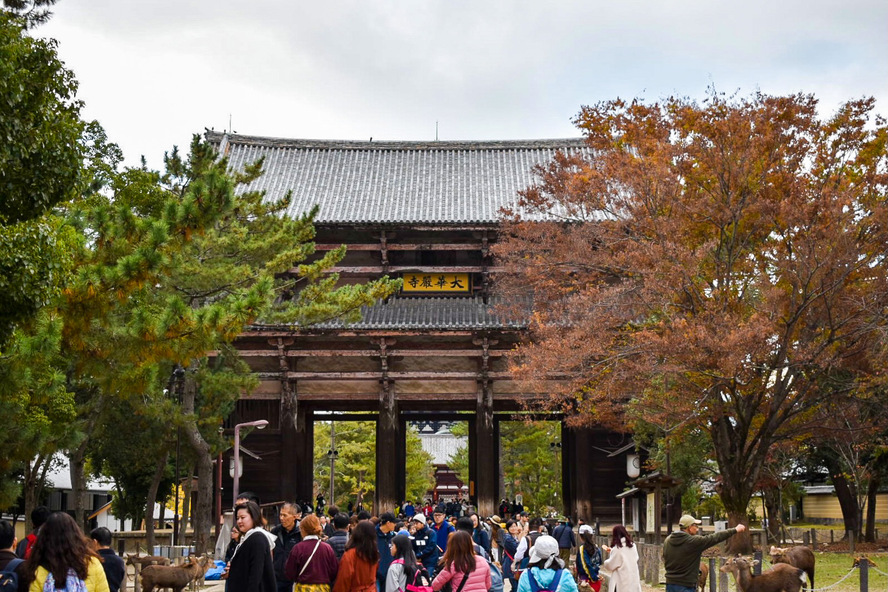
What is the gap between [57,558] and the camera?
249 inches

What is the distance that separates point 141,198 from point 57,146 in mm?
11087

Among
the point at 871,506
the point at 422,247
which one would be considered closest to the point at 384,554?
the point at 422,247

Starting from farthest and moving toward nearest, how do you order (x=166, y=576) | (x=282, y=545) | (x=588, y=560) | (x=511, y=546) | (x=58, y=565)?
(x=166, y=576), (x=511, y=546), (x=588, y=560), (x=282, y=545), (x=58, y=565)

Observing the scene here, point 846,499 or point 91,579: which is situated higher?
point 91,579

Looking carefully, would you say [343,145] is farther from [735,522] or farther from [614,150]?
[735,522]

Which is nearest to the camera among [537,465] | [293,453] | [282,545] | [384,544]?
[282,545]

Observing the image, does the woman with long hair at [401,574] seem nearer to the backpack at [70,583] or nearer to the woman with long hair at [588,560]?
the backpack at [70,583]

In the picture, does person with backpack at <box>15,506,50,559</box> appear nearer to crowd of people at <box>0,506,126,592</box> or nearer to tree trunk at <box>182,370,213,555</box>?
crowd of people at <box>0,506,126,592</box>

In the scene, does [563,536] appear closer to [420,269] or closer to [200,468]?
[200,468]

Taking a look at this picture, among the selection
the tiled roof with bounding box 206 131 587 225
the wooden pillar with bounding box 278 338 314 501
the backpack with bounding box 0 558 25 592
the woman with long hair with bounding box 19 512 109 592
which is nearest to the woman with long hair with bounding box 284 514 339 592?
the woman with long hair with bounding box 19 512 109 592

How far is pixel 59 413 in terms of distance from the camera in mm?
17469

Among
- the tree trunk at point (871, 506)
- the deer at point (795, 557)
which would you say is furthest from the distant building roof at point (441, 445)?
the deer at point (795, 557)

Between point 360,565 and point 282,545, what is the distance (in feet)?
5.00

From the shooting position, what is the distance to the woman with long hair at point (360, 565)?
29.0 ft
